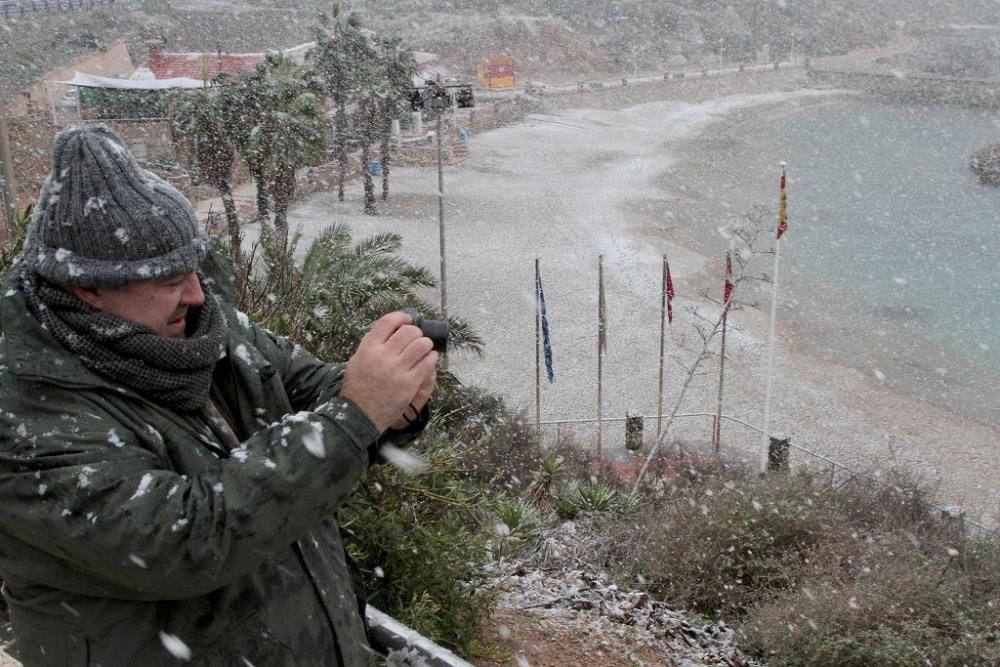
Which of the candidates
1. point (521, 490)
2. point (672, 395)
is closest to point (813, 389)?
point (672, 395)

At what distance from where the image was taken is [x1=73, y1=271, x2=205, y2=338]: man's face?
1479mm

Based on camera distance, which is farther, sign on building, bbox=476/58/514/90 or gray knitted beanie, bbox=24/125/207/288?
sign on building, bbox=476/58/514/90

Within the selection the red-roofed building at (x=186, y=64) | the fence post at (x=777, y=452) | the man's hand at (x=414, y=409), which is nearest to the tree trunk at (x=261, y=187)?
the fence post at (x=777, y=452)

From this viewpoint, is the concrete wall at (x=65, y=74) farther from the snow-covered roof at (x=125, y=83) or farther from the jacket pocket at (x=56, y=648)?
the jacket pocket at (x=56, y=648)

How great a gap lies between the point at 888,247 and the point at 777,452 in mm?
20191

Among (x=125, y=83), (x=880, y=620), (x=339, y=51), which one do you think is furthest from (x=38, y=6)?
(x=880, y=620)

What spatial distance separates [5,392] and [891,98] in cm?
7700

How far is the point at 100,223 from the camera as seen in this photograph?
147 centimetres

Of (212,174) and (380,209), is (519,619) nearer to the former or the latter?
Answer: (212,174)

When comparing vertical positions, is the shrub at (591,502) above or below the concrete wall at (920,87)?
below

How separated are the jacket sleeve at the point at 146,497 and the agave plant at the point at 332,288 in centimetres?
569

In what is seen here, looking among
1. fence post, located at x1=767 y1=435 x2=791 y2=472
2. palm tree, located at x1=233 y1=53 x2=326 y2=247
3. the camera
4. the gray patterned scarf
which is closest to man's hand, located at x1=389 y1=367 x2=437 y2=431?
the camera

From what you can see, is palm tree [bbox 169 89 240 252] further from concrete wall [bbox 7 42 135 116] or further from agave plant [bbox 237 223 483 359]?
agave plant [bbox 237 223 483 359]

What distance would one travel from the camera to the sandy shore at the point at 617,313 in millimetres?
17672
